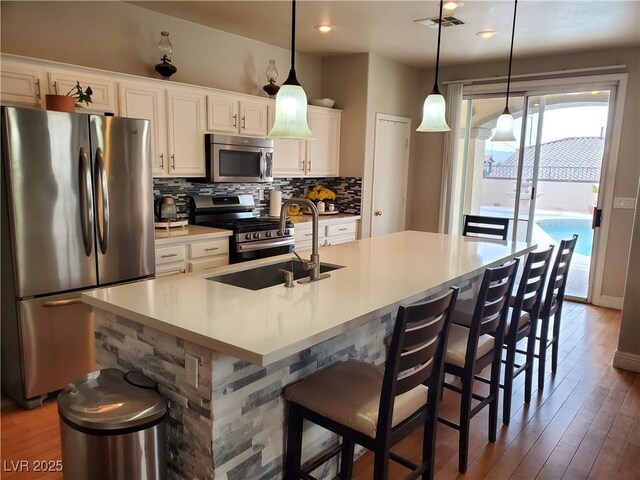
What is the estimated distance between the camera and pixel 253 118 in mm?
4453

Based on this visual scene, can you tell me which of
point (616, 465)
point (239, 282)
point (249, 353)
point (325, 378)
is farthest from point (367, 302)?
point (616, 465)

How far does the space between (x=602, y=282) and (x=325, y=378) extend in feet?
14.5

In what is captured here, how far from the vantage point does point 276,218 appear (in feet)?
15.9

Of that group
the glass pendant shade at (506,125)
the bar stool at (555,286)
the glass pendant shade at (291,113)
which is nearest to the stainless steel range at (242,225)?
the glass pendant shade at (291,113)

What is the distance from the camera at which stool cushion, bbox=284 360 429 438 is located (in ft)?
5.58

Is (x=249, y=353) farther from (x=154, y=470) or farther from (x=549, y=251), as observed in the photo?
(x=549, y=251)

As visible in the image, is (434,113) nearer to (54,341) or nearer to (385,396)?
(385,396)

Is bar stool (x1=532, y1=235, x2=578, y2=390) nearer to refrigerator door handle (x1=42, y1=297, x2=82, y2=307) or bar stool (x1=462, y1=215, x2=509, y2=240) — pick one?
bar stool (x1=462, y1=215, x2=509, y2=240)

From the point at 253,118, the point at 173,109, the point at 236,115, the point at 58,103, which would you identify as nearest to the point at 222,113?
the point at 236,115

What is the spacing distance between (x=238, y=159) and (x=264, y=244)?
2.77ft

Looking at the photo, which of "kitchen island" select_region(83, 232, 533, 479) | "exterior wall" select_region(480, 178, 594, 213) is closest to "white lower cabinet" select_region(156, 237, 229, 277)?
"kitchen island" select_region(83, 232, 533, 479)

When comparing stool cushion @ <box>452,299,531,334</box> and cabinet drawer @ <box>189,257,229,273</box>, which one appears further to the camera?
cabinet drawer @ <box>189,257,229,273</box>

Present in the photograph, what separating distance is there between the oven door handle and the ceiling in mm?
1937

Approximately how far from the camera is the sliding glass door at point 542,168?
5.14 m
